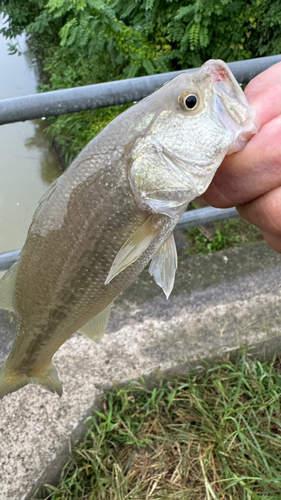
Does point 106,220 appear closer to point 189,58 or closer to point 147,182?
point 147,182

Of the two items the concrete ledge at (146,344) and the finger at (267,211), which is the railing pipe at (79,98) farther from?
the concrete ledge at (146,344)

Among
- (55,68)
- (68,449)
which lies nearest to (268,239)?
(68,449)

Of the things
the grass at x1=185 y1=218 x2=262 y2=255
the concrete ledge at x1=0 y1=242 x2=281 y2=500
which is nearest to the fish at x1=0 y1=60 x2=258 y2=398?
the concrete ledge at x1=0 y1=242 x2=281 y2=500

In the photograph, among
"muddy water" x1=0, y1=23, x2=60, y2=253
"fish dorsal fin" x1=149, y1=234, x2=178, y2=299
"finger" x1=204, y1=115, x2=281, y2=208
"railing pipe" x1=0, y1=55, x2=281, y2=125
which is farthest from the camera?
"muddy water" x1=0, y1=23, x2=60, y2=253

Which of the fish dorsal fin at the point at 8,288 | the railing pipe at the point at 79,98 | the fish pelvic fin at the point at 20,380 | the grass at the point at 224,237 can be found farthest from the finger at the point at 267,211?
the grass at the point at 224,237

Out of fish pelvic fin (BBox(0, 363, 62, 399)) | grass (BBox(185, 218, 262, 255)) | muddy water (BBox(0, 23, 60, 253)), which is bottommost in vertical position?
grass (BBox(185, 218, 262, 255))

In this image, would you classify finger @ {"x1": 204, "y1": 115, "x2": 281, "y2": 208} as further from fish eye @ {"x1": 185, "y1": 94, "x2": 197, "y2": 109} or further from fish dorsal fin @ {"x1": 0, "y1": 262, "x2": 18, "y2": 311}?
fish dorsal fin @ {"x1": 0, "y1": 262, "x2": 18, "y2": 311}

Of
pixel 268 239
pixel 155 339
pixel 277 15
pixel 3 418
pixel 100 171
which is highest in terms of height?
pixel 100 171
